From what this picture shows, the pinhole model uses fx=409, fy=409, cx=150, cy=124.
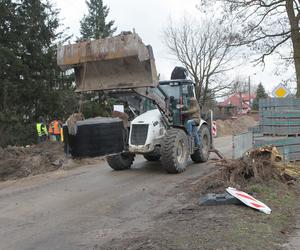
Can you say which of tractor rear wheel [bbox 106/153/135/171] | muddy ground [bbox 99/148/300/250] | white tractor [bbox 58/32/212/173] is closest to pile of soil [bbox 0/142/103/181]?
tractor rear wheel [bbox 106/153/135/171]

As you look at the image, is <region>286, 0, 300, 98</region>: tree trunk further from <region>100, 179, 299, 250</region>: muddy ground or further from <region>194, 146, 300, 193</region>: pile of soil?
<region>100, 179, 299, 250</region>: muddy ground

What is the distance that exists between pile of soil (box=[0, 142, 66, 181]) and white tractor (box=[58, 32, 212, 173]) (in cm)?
318

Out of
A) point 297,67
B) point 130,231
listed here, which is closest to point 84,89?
point 130,231

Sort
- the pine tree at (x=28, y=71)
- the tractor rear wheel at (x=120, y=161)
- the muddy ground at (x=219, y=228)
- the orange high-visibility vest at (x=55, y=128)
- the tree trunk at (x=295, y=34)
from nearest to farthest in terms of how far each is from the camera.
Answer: the muddy ground at (x=219, y=228) → the tractor rear wheel at (x=120, y=161) → the tree trunk at (x=295, y=34) → the orange high-visibility vest at (x=55, y=128) → the pine tree at (x=28, y=71)

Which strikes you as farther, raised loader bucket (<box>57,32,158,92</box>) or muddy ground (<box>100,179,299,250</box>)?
raised loader bucket (<box>57,32,158,92</box>)

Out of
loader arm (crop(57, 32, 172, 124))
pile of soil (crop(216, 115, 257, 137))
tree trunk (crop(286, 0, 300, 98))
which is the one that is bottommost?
pile of soil (crop(216, 115, 257, 137))

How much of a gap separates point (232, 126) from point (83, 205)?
34048 millimetres

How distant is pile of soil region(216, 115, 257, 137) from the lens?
121 ft

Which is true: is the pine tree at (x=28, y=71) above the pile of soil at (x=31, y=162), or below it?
above

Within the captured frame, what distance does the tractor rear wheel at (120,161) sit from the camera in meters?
12.3

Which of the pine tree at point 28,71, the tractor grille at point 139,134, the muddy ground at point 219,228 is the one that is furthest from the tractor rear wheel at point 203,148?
the pine tree at point 28,71

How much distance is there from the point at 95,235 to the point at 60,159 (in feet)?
29.9

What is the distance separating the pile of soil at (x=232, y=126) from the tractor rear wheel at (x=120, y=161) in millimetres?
22567

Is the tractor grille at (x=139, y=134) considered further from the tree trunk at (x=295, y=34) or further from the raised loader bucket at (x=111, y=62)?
the tree trunk at (x=295, y=34)
